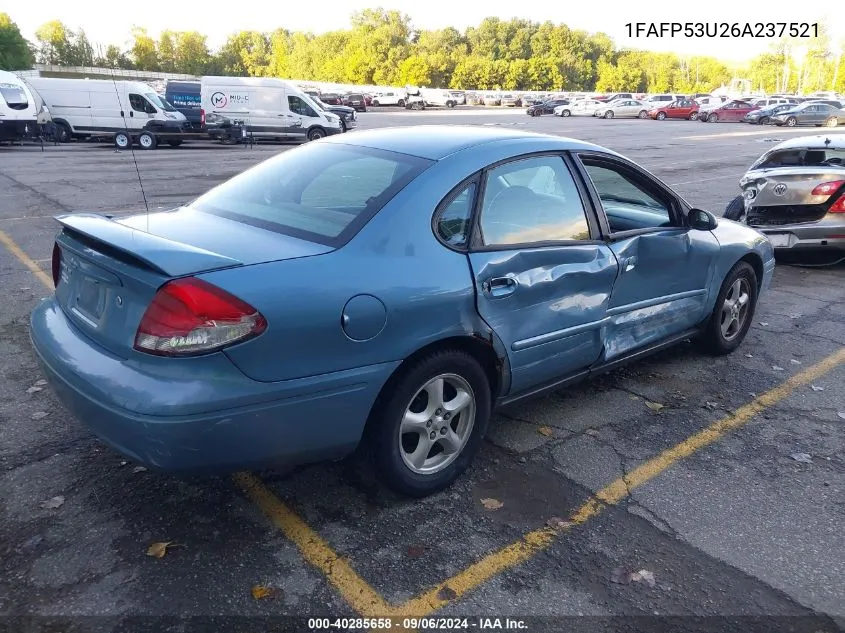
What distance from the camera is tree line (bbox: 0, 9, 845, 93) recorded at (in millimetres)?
94688

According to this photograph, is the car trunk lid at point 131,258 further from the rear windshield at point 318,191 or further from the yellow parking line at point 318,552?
the yellow parking line at point 318,552

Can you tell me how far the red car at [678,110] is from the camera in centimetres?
4981

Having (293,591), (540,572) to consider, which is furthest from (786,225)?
(293,591)

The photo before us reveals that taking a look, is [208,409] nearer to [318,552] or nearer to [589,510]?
[318,552]

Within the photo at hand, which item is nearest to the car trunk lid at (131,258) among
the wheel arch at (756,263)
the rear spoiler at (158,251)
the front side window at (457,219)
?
the rear spoiler at (158,251)

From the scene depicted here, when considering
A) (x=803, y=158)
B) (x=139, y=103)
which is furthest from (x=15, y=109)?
(x=803, y=158)

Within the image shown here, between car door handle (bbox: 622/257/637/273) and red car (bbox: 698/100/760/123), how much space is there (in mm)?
49716

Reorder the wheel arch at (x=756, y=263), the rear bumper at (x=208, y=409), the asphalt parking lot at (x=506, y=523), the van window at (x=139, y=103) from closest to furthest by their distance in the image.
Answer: the rear bumper at (x=208, y=409) → the asphalt parking lot at (x=506, y=523) → the wheel arch at (x=756, y=263) → the van window at (x=139, y=103)

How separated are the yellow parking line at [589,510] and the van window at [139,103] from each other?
22341 mm

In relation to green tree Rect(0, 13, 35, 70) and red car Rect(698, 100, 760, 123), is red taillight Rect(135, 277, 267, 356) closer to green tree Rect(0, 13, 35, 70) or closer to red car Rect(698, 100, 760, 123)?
red car Rect(698, 100, 760, 123)

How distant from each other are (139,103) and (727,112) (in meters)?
40.8

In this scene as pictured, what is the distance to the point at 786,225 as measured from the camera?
25.8ft

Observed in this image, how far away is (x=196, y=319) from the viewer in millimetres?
2541

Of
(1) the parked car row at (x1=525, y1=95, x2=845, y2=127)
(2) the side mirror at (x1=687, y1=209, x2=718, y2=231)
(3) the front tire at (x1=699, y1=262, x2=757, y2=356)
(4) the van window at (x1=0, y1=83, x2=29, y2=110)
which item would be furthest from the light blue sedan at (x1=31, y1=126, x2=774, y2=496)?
(1) the parked car row at (x1=525, y1=95, x2=845, y2=127)
